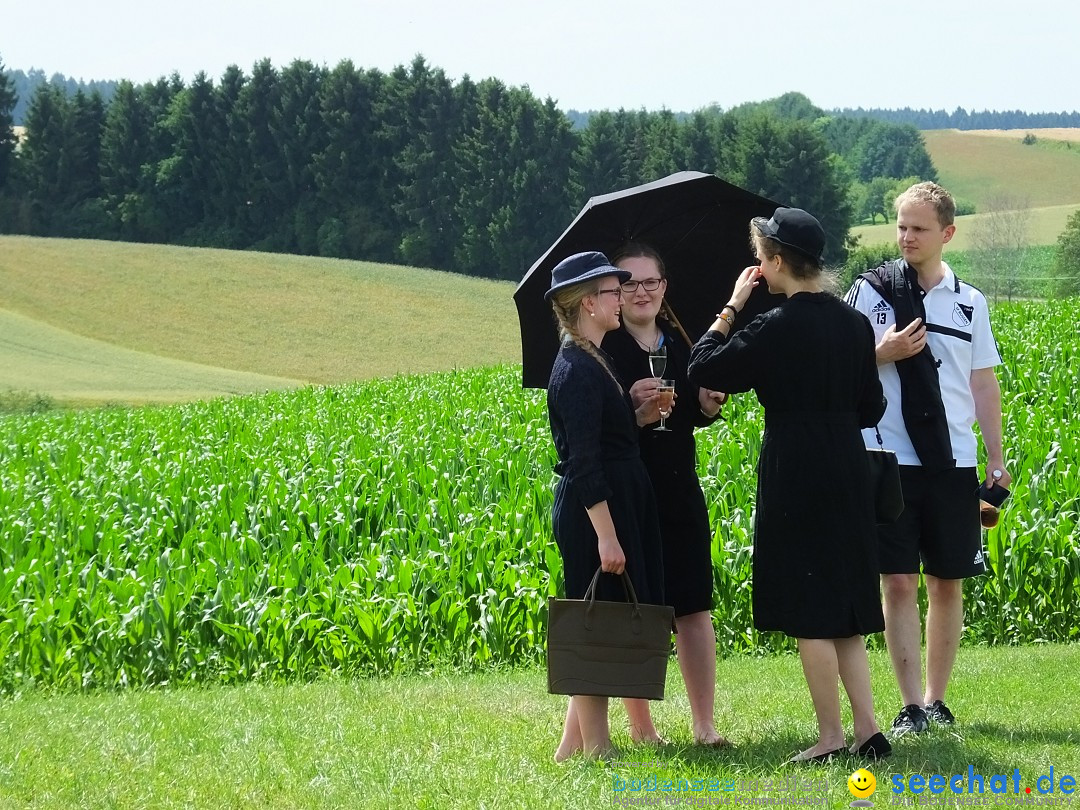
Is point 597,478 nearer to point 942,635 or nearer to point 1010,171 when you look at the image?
point 942,635

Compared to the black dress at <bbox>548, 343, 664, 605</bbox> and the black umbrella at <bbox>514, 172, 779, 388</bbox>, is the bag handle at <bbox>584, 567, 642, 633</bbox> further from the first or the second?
the black umbrella at <bbox>514, 172, 779, 388</bbox>

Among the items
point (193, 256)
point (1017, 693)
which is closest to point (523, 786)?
point (1017, 693)

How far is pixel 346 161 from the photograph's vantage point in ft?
248

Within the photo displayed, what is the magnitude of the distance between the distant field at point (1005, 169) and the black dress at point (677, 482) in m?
103

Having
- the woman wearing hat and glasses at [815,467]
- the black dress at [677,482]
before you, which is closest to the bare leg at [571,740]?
the black dress at [677,482]

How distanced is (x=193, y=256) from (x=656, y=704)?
62171mm

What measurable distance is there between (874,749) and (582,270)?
1.97 m

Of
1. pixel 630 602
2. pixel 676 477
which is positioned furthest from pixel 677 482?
pixel 630 602

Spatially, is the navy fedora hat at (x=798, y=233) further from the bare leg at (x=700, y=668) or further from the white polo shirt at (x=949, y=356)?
the bare leg at (x=700, y=668)

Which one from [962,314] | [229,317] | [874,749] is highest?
[229,317]

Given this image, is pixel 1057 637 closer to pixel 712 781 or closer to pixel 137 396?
pixel 712 781

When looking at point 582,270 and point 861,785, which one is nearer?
point 861,785

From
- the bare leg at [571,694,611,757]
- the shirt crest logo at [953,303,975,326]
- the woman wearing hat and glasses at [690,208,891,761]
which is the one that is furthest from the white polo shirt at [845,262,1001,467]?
the bare leg at [571,694,611,757]

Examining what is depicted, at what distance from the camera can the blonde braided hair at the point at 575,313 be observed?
4484mm
